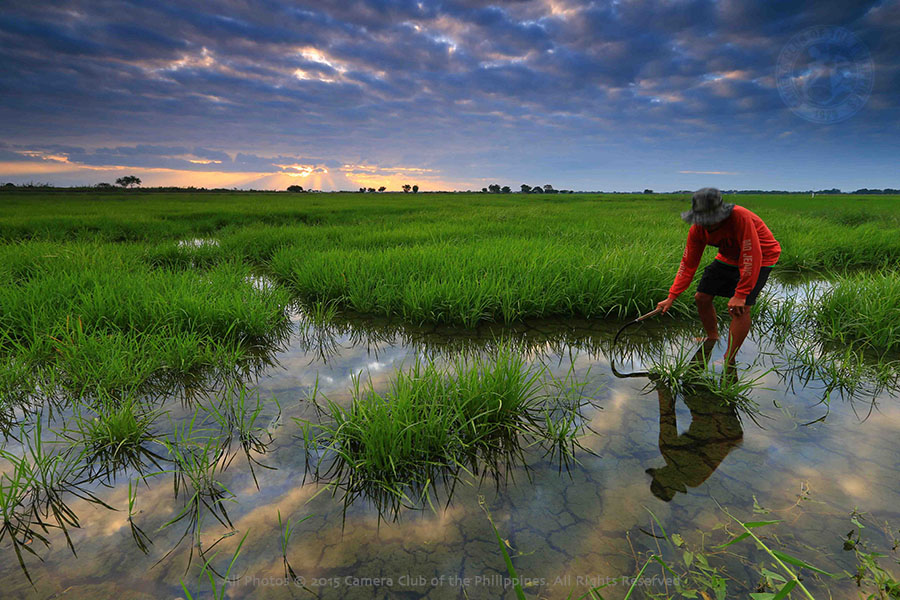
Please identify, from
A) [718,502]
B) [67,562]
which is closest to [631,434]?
[718,502]

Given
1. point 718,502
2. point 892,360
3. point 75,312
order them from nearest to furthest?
point 718,502 < point 892,360 < point 75,312

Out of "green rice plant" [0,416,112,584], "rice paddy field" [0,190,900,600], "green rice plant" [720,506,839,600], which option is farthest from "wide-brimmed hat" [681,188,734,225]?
"green rice plant" [0,416,112,584]

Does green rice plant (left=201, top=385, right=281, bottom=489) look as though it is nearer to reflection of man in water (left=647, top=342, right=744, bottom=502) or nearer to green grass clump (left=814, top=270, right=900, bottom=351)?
reflection of man in water (left=647, top=342, right=744, bottom=502)

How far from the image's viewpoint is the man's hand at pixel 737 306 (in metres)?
2.98

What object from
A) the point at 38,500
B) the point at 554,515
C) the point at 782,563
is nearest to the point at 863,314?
the point at 782,563

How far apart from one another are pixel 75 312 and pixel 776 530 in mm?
5742

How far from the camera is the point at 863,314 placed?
4008 millimetres

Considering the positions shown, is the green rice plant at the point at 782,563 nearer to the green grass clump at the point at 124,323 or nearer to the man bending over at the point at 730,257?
the man bending over at the point at 730,257

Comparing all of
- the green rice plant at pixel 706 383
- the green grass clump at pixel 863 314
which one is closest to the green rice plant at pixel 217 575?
the green rice plant at pixel 706 383

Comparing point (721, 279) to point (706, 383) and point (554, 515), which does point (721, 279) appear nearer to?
point (706, 383)

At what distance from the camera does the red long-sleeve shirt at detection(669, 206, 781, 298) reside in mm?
2922

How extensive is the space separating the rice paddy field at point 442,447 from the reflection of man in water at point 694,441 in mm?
18

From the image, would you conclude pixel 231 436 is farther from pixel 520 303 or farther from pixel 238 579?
pixel 520 303

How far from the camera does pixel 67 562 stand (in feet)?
5.22
